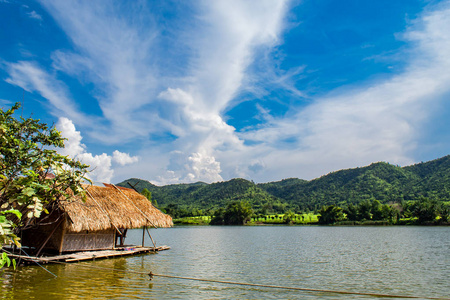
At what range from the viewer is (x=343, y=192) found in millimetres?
152750

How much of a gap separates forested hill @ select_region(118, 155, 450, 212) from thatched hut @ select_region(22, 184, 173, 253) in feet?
369

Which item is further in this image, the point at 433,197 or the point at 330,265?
the point at 433,197

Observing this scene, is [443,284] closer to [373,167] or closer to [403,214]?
[403,214]

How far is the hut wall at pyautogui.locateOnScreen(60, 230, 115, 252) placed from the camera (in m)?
17.7

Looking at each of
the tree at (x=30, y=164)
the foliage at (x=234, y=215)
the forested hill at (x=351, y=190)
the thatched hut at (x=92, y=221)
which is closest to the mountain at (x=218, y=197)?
the forested hill at (x=351, y=190)

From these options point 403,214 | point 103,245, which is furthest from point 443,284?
point 403,214

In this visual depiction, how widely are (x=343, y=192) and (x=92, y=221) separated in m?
153

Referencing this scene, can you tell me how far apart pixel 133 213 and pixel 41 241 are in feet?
18.8

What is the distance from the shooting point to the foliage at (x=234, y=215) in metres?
111

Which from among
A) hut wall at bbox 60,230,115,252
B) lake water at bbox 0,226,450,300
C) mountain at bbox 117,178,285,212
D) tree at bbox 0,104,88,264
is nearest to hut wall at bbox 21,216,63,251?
hut wall at bbox 60,230,115,252

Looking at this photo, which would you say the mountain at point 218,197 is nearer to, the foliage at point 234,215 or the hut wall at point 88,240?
the foliage at point 234,215

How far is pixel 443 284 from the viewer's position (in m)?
14.7

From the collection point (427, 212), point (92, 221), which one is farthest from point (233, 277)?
point (427, 212)

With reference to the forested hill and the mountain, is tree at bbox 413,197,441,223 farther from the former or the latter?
the mountain
